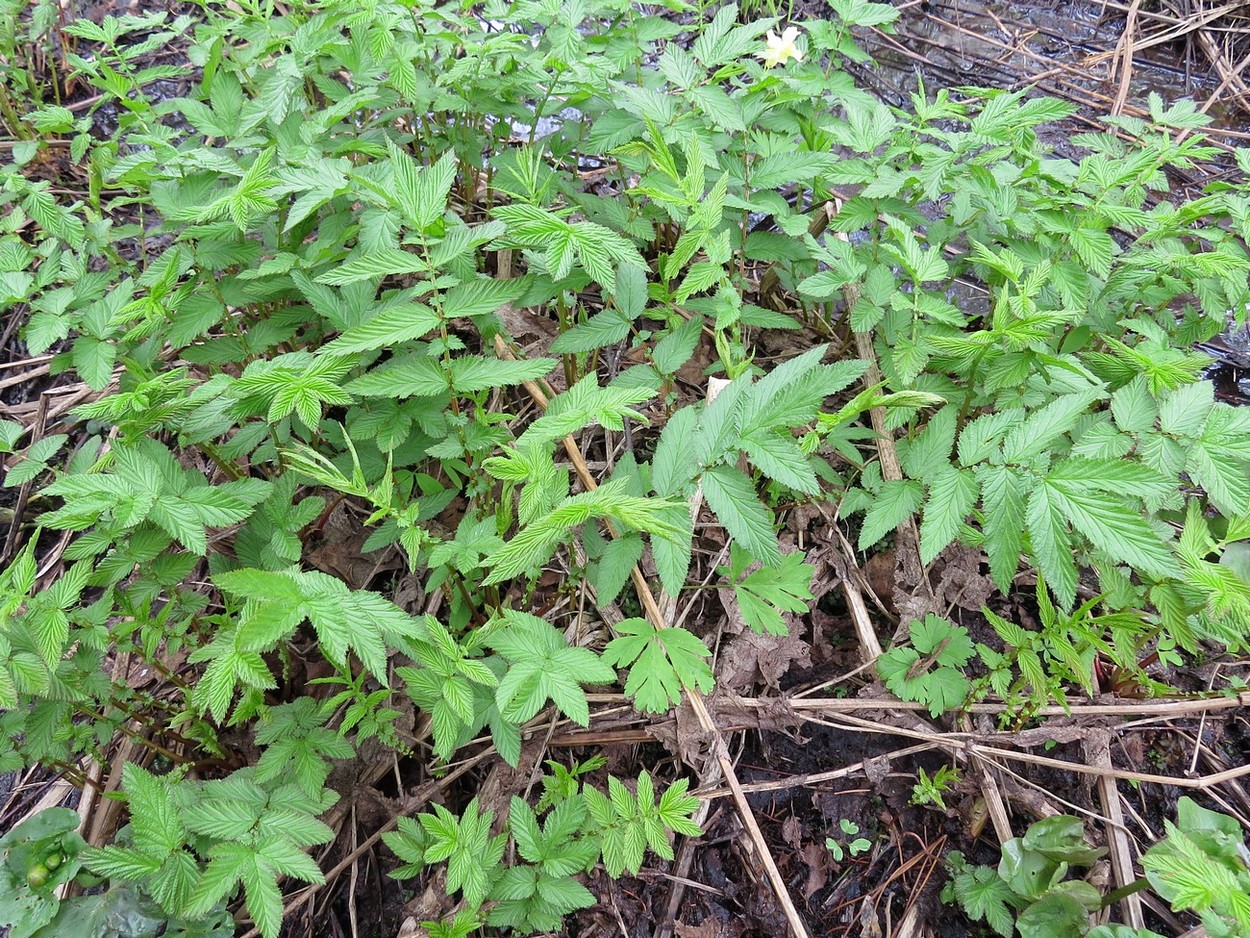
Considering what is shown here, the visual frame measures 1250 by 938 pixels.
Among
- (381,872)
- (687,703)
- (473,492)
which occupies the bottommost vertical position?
(381,872)

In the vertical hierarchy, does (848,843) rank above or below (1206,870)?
below

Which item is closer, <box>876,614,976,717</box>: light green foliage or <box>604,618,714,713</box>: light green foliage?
<box>604,618,714,713</box>: light green foliage

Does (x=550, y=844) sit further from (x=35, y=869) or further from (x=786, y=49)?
(x=786, y=49)

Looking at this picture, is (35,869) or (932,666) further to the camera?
(932,666)

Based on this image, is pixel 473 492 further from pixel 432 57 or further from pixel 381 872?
pixel 432 57

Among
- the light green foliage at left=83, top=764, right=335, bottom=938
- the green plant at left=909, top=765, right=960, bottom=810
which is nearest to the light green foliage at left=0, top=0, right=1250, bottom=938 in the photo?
the light green foliage at left=83, top=764, right=335, bottom=938

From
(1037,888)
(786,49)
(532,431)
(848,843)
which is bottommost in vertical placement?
(848,843)

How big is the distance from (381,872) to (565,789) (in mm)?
626

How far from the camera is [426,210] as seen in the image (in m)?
1.78

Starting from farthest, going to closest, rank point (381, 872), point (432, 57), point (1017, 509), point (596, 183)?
point (596, 183), point (432, 57), point (381, 872), point (1017, 509)

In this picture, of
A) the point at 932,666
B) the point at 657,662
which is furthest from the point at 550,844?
the point at 932,666

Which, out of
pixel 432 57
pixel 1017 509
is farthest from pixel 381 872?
pixel 432 57

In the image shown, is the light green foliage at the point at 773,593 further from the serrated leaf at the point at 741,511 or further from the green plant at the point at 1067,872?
the green plant at the point at 1067,872

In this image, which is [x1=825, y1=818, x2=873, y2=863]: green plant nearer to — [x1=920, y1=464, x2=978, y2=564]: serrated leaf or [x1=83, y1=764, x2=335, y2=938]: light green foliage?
[x1=920, y1=464, x2=978, y2=564]: serrated leaf
